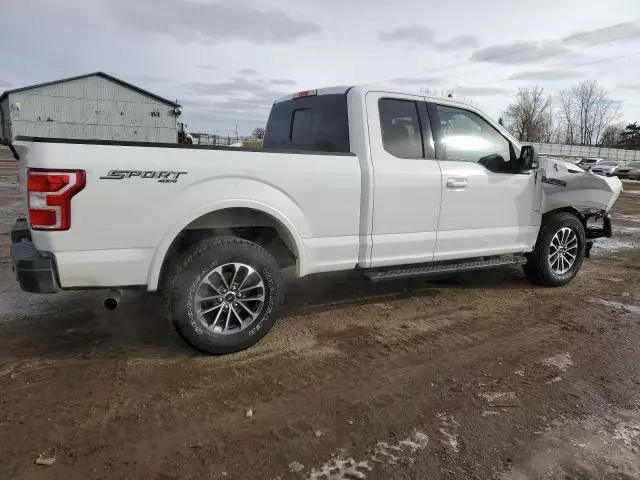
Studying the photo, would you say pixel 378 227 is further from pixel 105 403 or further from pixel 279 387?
pixel 105 403

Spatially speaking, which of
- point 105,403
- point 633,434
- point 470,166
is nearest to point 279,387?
point 105,403

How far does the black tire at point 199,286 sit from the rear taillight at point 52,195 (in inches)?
33.8

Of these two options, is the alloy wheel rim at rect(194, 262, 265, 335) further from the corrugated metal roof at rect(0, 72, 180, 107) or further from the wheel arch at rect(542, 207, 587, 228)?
the corrugated metal roof at rect(0, 72, 180, 107)

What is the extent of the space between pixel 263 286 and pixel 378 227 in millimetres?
1186

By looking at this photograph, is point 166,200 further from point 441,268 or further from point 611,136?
point 611,136

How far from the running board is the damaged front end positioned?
0.79 m

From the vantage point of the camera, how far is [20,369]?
3.50m

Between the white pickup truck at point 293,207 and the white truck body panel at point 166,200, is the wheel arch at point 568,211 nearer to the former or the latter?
the white pickup truck at point 293,207

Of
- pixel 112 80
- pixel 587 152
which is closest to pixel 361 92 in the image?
pixel 112 80

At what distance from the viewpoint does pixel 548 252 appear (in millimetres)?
5750

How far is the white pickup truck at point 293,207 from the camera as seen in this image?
128 inches

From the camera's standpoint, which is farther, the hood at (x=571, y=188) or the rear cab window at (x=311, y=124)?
the hood at (x=571, y=188)

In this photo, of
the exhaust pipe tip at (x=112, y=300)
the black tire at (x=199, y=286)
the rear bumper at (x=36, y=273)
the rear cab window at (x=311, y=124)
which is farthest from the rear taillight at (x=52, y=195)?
the rear cab window at (x=311, y=124)

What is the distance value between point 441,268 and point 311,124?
1.93 m
